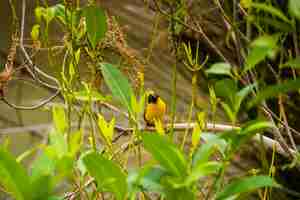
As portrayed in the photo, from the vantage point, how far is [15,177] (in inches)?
20.9

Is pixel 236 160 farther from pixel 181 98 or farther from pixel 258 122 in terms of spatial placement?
pixel 258 122

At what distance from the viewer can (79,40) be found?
886mm

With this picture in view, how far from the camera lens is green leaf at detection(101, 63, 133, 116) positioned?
0.71m

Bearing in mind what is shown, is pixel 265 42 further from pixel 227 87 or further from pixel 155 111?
pixel 155 111

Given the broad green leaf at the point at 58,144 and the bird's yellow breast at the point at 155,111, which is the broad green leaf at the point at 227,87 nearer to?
the broad green leaf at the point at 58,144

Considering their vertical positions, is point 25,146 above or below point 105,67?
below

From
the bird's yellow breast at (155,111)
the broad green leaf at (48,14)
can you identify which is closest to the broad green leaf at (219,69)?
the broad green leaf at (48,14)

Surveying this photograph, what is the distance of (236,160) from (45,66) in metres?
0.97

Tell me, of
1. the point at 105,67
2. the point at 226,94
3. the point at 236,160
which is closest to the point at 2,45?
the point at 236,160

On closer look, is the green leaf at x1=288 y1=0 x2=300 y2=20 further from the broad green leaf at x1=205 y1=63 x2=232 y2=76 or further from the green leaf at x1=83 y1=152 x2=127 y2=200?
the green leaf at x1=83 y1=152 x2=127 y2=200

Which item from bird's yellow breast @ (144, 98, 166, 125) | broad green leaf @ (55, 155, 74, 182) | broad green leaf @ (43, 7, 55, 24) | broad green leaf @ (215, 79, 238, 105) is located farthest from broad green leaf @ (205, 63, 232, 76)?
bird's yellow breast @ (144, 98, 166, 125)

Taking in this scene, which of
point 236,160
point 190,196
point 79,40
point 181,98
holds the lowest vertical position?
point 236,160

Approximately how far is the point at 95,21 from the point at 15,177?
218 mm

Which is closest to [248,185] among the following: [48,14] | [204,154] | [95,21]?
[204,154]
